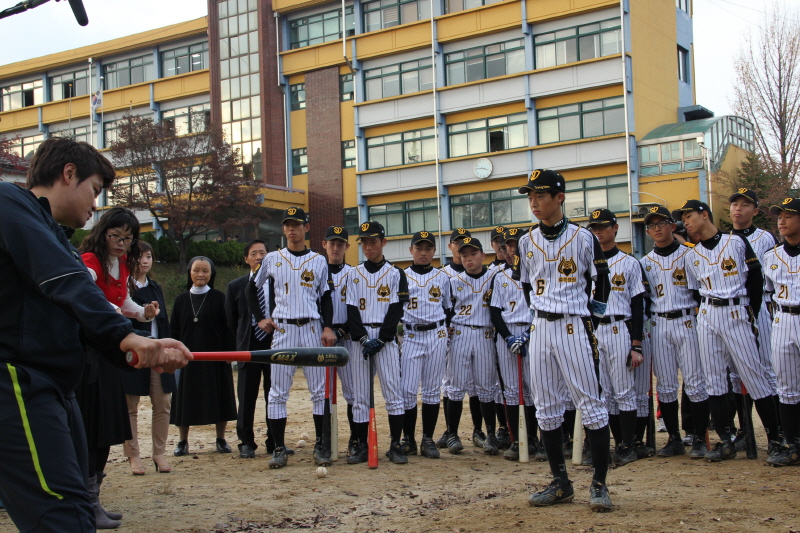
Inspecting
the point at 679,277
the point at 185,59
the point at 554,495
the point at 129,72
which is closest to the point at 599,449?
the point at 554,495

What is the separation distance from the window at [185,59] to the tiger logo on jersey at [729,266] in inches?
1625

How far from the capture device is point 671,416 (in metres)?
8.93

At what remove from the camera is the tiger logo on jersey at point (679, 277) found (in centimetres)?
870

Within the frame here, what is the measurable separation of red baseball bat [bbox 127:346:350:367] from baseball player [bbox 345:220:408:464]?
4.55 metres

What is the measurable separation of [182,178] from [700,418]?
1082 inches

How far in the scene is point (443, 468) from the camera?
8.27 meters

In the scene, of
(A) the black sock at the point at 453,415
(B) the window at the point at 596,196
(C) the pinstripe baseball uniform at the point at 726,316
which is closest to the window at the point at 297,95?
(B) the window at the point at 596,196

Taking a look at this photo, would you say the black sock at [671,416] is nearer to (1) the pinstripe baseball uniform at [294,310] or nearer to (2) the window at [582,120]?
(1) the pinstripe baseball uniform at [294,310]

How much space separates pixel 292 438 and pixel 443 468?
9.81 ft

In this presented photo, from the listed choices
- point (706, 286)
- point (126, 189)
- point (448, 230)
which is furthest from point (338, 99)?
point (706, 286)

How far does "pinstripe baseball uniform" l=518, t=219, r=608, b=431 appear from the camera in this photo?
6227 millimetres

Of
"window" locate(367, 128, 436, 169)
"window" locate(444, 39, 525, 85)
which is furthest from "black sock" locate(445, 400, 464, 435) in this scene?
"window" locate(367, 128, 436, 169)

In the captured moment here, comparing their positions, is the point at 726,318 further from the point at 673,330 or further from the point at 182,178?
the point at 182,178

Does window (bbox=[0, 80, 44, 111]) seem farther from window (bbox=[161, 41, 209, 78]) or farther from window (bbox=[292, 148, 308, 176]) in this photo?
window (bbox=[292, 148, 308, 176])
